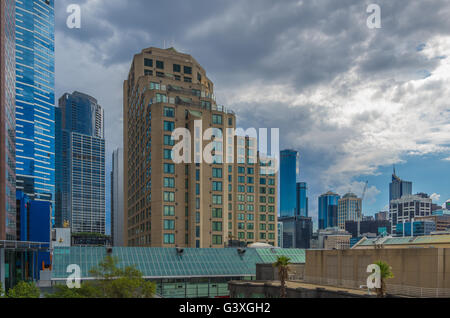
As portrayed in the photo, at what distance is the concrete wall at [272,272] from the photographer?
62.1m

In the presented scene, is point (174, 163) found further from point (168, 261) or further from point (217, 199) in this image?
point (168, 261)

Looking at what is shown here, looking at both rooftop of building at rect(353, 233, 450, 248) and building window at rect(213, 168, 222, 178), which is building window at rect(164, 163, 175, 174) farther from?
rooftop of building at rect(353, 233, 450, 248)

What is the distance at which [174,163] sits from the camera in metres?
93.4

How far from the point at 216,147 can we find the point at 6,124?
46.0 m

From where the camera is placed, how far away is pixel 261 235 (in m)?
131

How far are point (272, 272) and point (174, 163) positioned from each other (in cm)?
4078

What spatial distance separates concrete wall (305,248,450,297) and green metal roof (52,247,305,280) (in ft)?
41.1

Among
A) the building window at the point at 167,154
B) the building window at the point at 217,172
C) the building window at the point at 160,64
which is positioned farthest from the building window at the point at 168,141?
the building window at the point at 160,64

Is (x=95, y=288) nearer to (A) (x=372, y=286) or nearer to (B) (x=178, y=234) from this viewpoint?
(A) (x=372, y=286)

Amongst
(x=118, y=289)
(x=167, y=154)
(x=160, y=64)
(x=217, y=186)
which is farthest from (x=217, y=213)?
(x=118, y=289)

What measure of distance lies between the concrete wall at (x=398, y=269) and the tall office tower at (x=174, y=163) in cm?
3862

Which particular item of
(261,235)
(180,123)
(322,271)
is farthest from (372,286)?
(261,235)

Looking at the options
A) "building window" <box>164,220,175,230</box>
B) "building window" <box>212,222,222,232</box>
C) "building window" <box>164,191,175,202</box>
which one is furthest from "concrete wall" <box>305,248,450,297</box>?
"building window" <box>164,191,175,202</box>

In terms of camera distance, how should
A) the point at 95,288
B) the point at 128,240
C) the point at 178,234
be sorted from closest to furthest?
the point at 95,288 < the point at 178,234 < the point at 128,240
